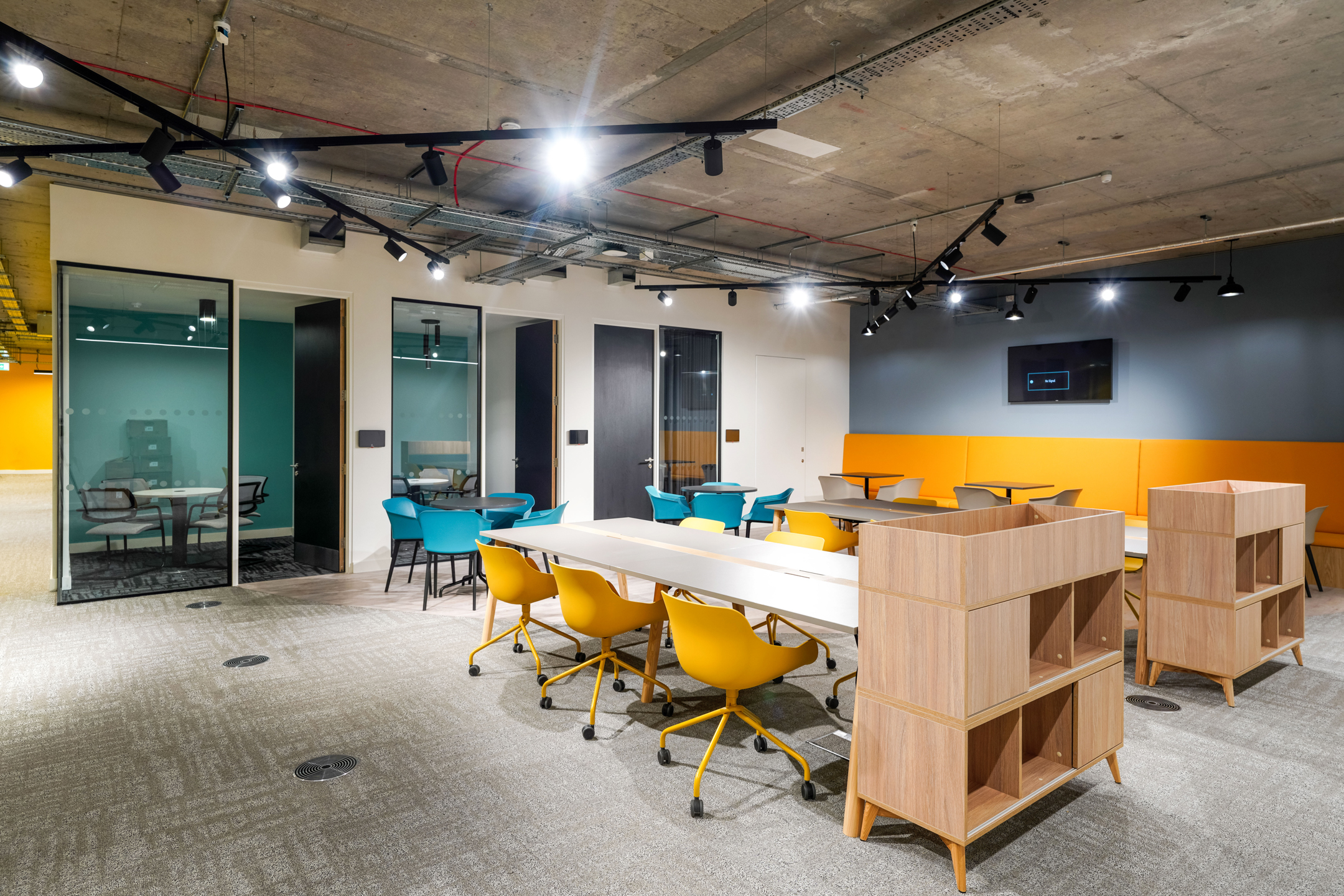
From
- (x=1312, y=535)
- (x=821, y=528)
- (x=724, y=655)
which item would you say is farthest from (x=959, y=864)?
(x=1312, y=535)

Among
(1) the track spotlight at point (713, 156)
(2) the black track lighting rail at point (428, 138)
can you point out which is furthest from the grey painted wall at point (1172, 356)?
(2) the black track lighting rail at point (428, 138)

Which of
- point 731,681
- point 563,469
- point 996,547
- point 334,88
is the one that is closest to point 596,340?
point 563,469

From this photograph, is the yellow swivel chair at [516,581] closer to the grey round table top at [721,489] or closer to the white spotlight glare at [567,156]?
the white spotlight glare at [567,156]

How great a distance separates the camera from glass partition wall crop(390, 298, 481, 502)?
8086mm

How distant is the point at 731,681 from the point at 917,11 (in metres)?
3.55

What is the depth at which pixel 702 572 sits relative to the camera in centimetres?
383

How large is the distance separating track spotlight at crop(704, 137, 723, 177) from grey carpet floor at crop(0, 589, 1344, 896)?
2.99m

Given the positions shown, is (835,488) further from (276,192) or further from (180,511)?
(180,511)

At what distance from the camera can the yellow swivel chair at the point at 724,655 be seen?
10.4ft

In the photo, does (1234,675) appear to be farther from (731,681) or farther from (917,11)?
(917,11)

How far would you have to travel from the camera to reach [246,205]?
683 cm

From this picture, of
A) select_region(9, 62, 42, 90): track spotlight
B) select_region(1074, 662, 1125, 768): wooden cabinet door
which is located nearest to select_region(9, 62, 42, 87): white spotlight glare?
select_region(9, 62, 42, 90): track spotlight

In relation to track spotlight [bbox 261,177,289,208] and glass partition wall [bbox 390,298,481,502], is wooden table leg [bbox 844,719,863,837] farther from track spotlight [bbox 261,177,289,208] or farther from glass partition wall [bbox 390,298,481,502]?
glass partition wall [bbox 390,298,481,502]

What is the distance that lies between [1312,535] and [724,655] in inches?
271
